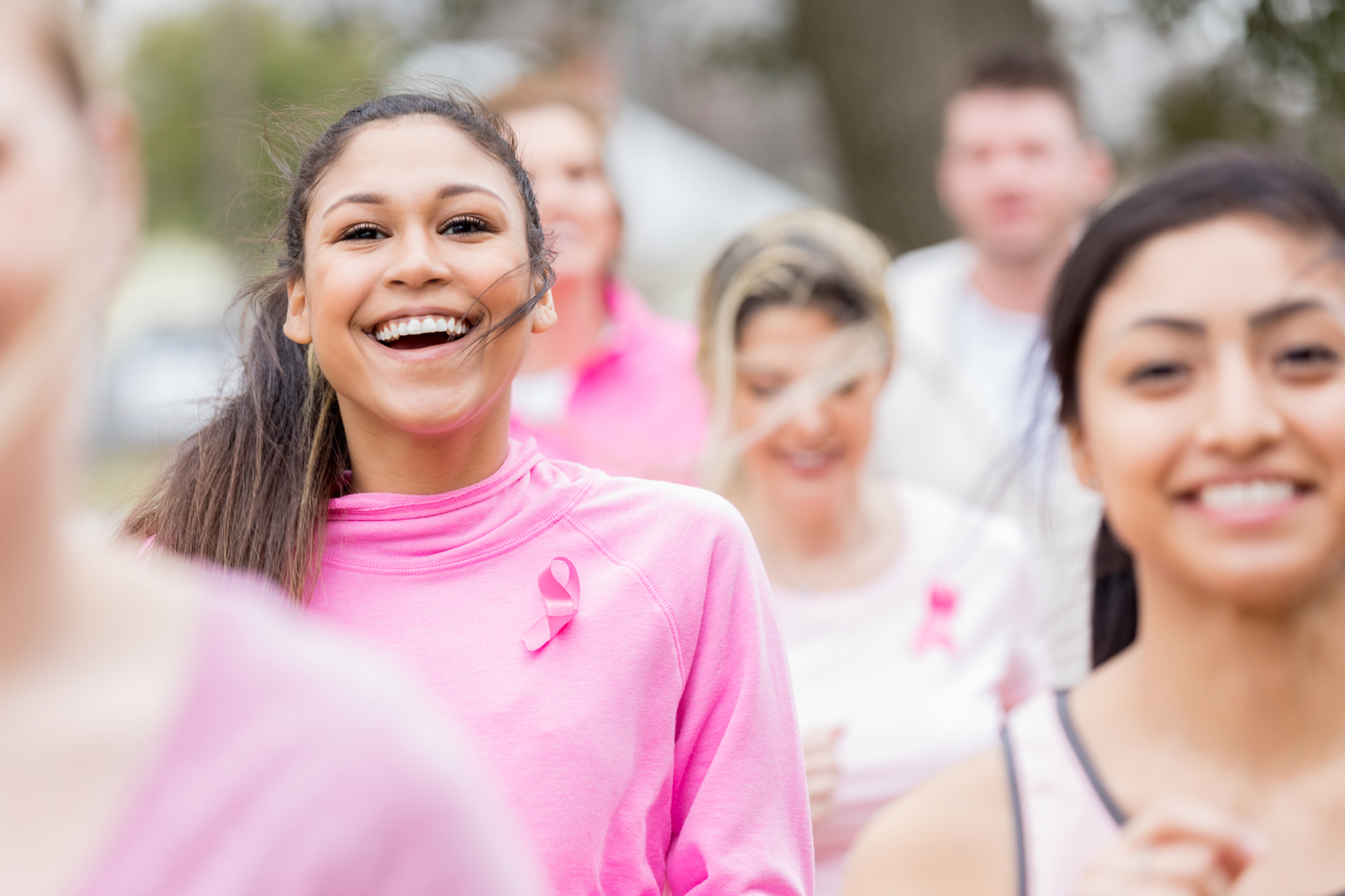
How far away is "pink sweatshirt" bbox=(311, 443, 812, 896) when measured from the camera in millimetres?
1700

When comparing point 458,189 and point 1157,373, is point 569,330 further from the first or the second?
point 1157,373

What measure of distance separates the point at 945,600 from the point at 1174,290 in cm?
157

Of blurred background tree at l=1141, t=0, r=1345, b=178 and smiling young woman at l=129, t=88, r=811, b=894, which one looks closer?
smiling young woman at l=129, t=88, r=811, b=894

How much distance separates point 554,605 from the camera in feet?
5.81

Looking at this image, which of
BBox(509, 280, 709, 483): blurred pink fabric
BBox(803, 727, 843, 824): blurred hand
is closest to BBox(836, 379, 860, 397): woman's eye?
BBox(509, 280, 709, 483): blurred pink fabric

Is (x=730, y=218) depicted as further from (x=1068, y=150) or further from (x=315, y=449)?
(x=315, y=449)

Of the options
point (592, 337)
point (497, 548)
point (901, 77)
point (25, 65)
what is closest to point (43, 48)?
point (25, 65)

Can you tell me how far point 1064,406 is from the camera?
1.78m

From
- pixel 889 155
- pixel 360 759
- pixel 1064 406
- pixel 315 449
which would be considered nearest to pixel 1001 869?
pixel 1064 406

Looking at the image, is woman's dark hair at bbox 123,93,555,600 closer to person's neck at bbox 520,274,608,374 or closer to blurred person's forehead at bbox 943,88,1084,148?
person's neck at bbox 520,274,608,374

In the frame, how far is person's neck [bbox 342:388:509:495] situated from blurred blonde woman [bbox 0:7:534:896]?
0.90m

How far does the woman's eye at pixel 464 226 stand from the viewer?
186 centimetres

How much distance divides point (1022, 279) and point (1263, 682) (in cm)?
308

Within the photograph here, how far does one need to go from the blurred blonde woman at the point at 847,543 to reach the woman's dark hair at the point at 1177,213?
4.17 feet
